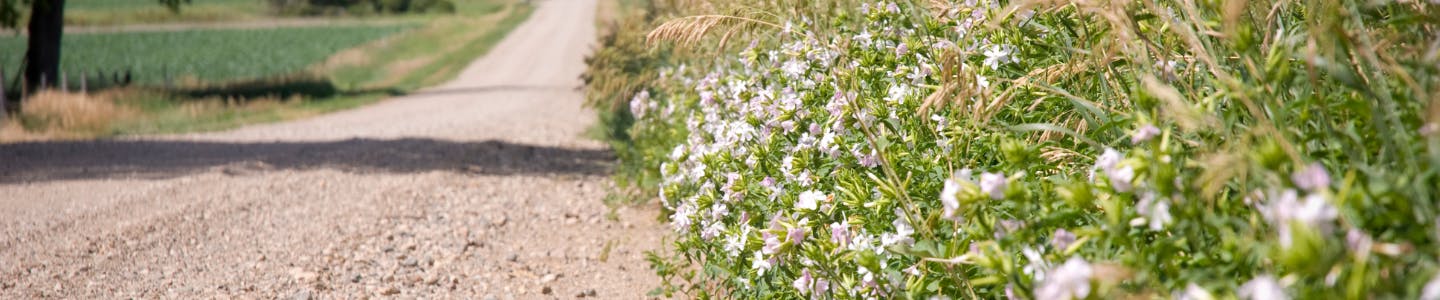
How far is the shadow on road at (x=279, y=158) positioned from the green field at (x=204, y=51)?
40.4ft

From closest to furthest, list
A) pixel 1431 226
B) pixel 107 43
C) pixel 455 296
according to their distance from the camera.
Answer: pixel 1431 226 → pixel 455 296 → pixel 107 43

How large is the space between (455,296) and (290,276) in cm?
84

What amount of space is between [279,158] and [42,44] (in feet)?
27.1

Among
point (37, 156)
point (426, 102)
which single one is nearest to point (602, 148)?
point (37, 156)

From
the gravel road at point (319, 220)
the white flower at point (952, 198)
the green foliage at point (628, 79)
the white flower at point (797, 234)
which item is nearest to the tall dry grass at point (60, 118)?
the gravel road at point (319, 220)

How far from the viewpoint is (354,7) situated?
65.1 m

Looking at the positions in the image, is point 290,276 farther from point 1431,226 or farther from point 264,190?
point 1431,226

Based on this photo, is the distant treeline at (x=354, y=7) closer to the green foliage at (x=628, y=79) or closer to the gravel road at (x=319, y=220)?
the gravel road at (x=319, y=220)

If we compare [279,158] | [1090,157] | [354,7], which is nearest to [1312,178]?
[1090,157]

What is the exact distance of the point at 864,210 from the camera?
2947 mm

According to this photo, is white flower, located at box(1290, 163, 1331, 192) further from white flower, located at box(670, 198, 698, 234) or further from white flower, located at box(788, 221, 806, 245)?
white flower, located at box(670, 198, 698, 234)

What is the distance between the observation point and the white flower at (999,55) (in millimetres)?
3173

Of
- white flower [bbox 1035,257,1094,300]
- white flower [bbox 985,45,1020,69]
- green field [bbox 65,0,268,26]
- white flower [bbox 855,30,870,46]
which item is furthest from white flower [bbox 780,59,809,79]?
green field [bbox 65,0,268,26]

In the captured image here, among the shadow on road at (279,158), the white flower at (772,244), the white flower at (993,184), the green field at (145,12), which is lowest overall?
the green field at (145,12)
